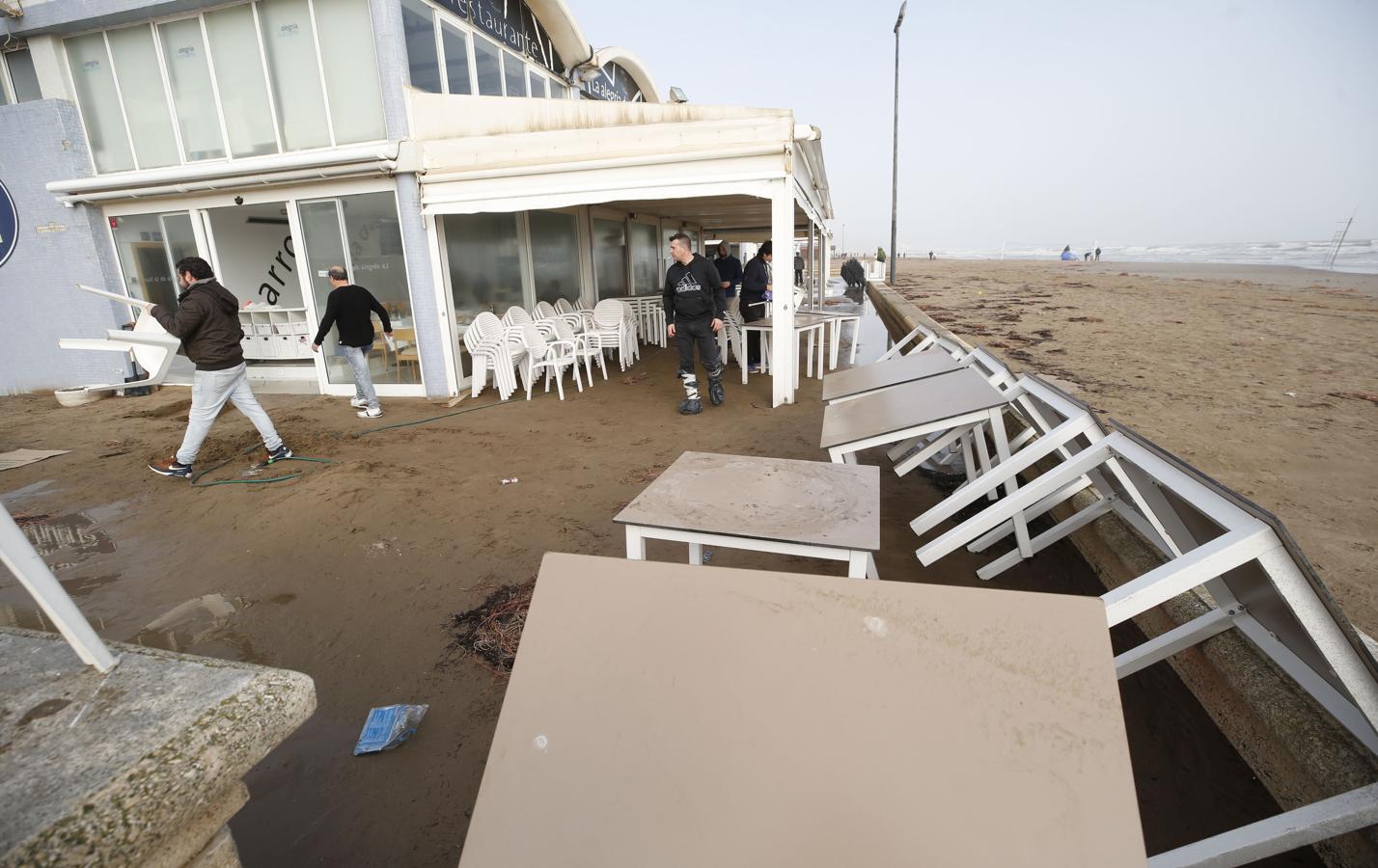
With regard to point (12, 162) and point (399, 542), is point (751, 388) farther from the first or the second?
point (12, 162)

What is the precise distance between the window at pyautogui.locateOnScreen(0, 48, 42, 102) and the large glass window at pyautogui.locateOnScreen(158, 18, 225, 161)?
2.23 m

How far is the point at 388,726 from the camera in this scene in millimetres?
2420

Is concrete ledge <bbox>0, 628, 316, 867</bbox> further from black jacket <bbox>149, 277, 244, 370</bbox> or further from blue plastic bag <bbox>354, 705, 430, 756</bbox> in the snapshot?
black jacket <bbox>149, 277, 244, 370</bbox>

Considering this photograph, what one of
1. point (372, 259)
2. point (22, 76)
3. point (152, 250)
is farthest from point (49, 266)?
point (372, 259)

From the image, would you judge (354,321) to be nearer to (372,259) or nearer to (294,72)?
(372,259)

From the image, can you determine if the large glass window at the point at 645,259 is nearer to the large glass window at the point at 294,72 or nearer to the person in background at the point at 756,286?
the person in background at the point at 756,286

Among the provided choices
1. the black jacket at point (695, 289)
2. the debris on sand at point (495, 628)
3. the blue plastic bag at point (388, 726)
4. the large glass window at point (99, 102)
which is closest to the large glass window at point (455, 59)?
the black jacket at point (695, 289)

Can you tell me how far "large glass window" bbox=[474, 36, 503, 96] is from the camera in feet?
28.6

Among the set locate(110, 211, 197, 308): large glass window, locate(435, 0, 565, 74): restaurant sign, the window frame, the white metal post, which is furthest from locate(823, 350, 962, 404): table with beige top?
locate(110, 211, 197, 308): large glass window

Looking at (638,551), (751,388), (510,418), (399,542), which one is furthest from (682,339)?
(638,551)

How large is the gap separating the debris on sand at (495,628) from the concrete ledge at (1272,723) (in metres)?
2.72

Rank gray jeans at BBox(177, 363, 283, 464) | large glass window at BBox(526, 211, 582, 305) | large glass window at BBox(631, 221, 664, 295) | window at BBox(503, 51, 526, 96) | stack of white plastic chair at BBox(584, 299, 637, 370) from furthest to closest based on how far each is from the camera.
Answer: large glass window at BBox(631, 221, 664, 295), large glass window at BBox(526, 211, 582, 305), window at BBox(503, 51, 526, 96), stack of white plastic chair at BBox(584, 299, 637, 370), gray jeans at BBox(177, 363, 283, 464)

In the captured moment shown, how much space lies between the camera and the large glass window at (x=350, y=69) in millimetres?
7293

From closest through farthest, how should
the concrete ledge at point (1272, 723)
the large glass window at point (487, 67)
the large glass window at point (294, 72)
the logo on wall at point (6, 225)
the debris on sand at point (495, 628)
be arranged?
the concrete ledge at point (1272, 723)
the logo on wall at point (6, 225)
the debris on sand at point (495, 628)
the large glass window at point (294, 72)
the large glass window at point (487, 67)
